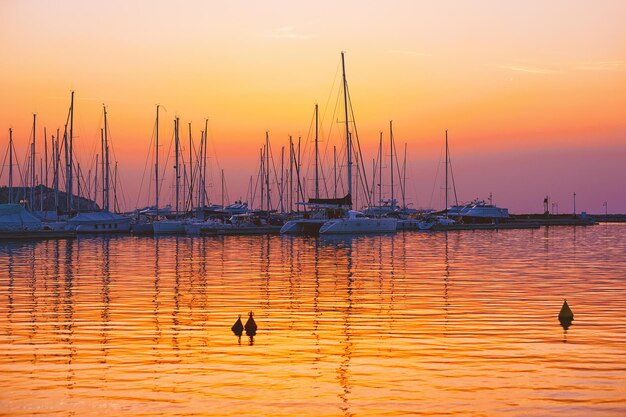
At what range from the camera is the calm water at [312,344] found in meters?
18.4

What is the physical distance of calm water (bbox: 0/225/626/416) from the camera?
18.4 meters

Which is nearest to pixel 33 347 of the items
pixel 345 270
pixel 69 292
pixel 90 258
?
pixel 69 292

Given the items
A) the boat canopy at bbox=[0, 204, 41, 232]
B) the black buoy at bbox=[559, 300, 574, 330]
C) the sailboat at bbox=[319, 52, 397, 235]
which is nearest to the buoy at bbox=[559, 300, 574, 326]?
the black buoy at bbox=[559, 300, 574, 330]

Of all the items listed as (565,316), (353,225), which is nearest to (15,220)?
(353,225)

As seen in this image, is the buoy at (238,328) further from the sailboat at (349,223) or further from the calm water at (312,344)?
the sailboat at (349,223)

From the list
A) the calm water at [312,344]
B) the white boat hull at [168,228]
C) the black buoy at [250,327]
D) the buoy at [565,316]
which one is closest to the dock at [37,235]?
the white boat hull at [168,228]

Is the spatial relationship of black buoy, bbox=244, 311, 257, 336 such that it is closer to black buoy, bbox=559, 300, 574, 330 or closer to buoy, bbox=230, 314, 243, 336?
buoy, bbox=230, 314, 243, 336

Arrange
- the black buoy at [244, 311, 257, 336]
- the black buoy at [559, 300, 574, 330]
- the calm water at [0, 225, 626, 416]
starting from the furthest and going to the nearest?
the black buoy at [559, 300, 574, 330]
the black buoy at [244, 311, 257, 336]
the calm water at [0, 225, 626, 416]

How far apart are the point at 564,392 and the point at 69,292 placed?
2757 centimetres

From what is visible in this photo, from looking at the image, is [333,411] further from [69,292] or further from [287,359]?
[69,292]

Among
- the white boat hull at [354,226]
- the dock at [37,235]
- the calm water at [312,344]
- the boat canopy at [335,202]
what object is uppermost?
the boat canopy at [335,202]

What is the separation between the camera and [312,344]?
25.4 metres

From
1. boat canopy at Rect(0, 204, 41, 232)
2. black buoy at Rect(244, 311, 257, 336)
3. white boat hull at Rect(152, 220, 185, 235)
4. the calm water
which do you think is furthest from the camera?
white boat hull at Rect(152, 220, 185, 235)

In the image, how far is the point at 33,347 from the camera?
80.7ft
